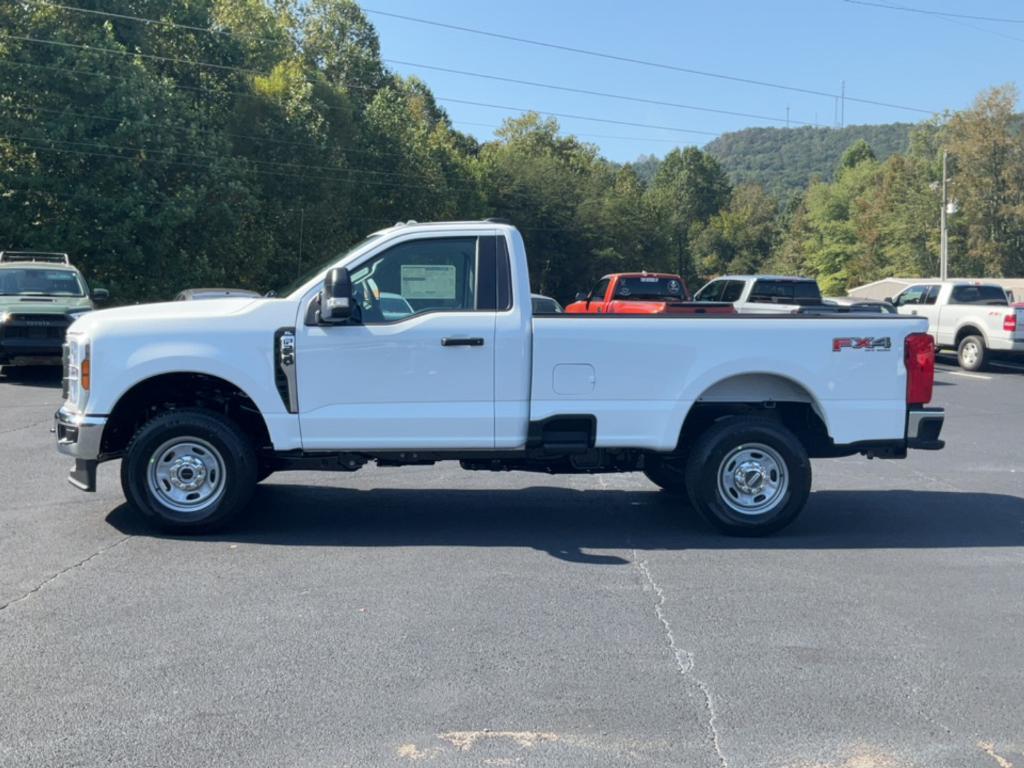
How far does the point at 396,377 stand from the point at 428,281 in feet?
2.45

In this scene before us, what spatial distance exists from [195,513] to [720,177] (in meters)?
124

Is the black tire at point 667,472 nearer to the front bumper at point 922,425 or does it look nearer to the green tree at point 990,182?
the front bumper at point 922,425

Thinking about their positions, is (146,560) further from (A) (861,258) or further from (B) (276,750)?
(A) (861,258)

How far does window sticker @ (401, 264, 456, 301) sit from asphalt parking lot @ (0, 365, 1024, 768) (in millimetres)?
1740

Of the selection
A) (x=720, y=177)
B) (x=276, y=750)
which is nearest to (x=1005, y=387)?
(x=276, y=750)

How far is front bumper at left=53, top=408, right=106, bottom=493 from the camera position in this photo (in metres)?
7.39

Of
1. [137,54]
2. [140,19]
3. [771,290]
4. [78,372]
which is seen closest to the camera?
[78,372]

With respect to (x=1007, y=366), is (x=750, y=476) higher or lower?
higher

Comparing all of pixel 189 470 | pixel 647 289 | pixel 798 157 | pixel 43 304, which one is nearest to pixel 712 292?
pixel 647 289

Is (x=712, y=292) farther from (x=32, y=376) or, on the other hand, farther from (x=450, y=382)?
(x=450, y=382)

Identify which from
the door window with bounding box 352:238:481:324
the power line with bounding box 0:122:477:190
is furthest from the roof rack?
the door window with bounding box 352:238:481:324

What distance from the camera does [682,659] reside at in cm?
523

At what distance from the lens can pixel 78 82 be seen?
29.2 meters

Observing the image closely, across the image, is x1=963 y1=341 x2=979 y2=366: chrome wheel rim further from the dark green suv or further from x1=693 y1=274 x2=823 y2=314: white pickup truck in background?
the dark green suv
